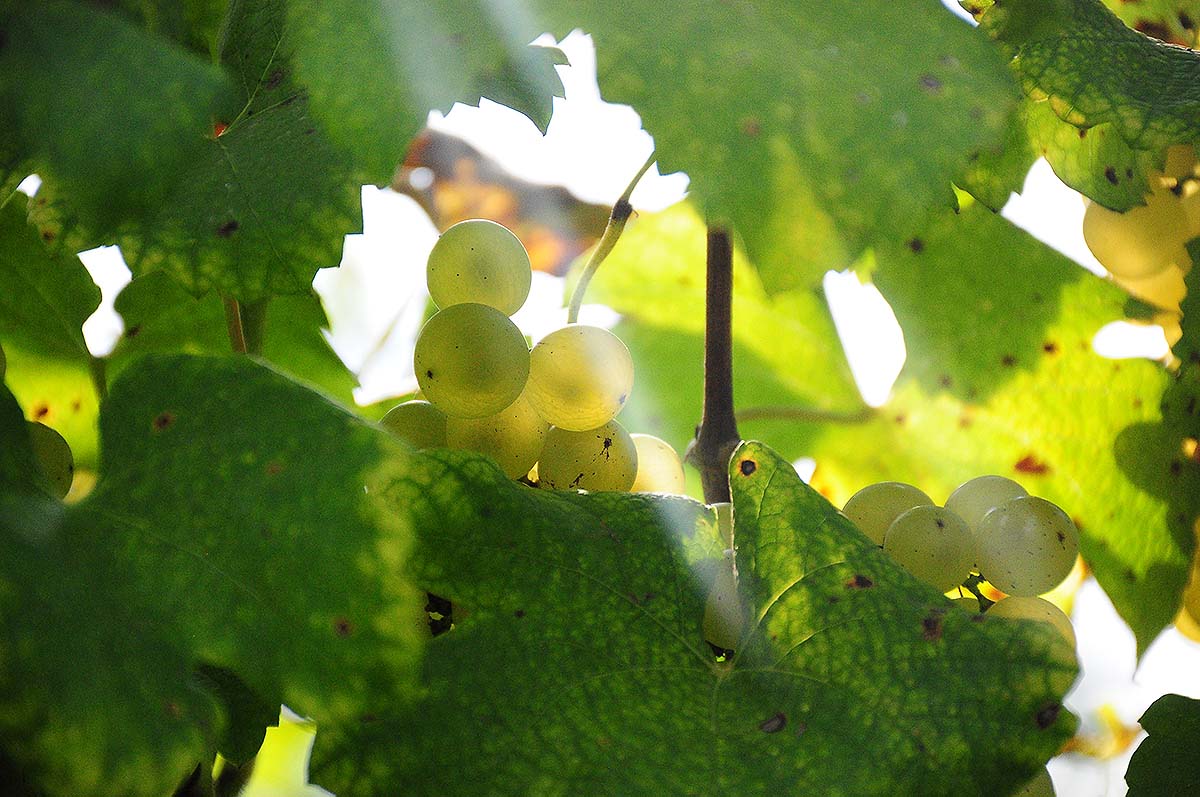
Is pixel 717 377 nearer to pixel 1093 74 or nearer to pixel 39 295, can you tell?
pixel 1093 74

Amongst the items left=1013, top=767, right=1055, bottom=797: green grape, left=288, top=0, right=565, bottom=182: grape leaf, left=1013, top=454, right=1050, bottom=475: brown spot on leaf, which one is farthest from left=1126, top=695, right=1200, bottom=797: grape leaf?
left=288, top=0, right=565, bottom=182: grape leaf

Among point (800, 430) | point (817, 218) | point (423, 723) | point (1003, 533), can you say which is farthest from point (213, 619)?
point (800, 430)

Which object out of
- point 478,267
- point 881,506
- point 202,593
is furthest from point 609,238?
point 202,593

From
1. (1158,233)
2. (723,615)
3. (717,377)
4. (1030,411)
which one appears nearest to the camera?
(723,615)

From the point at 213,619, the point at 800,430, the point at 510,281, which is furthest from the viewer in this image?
the point at 800,430

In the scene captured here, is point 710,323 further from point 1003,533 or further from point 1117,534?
point 1117,534

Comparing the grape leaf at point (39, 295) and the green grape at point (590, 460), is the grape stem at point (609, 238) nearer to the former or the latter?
the green grape at point (590, 460)

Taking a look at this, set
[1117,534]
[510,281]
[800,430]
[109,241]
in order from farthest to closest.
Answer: [800,430], [1117,534], [510,281], [109,241]
